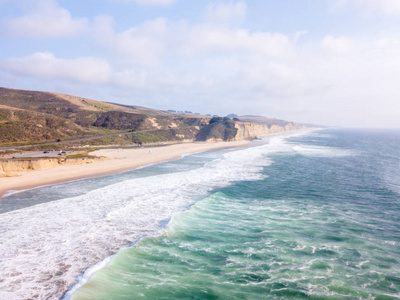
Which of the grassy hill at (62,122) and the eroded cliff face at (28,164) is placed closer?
the eroded cliff face at (28,164)

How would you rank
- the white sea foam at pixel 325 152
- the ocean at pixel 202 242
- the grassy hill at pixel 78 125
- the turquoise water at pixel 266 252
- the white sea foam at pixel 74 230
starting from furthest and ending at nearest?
the grassy hill at pixel 78 125
the white sea foam at pixel 325 152
the white sea foam at pixel 74 230
the ocean at pixel 202 242
the turquoise water at pixel 266 252

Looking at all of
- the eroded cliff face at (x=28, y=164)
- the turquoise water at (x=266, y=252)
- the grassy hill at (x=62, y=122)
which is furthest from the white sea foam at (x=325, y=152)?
the eroded cliff face at (x=28, y=164)

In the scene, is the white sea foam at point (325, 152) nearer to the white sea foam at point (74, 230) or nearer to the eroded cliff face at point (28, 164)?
the white sea foam at point (74, 230)

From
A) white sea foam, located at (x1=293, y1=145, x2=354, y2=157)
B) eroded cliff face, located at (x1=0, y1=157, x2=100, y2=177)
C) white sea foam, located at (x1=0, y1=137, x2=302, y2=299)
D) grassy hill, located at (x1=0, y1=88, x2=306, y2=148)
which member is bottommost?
white sea foam, located at (x1=0, y1=137, x2=302, y2=299)

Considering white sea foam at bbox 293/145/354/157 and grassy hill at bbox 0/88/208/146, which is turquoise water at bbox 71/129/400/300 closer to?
white sea foam at bbox 293/145/354/157

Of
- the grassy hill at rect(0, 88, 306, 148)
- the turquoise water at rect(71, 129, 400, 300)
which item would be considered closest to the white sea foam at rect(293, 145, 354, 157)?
the turquoise water at rect(71, 129, 400, 300)

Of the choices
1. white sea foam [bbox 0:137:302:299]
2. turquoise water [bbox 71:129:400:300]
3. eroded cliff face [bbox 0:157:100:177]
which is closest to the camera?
turquoise water [bbox 71:129:400:300]
